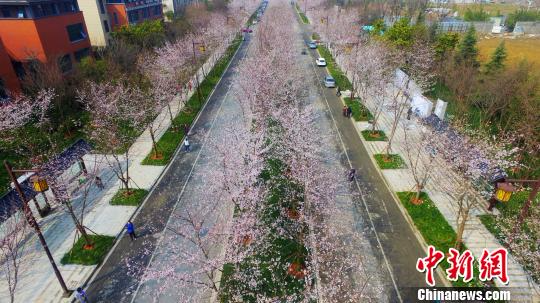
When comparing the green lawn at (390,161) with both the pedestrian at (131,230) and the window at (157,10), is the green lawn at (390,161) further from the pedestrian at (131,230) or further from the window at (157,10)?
the window at (157,10)

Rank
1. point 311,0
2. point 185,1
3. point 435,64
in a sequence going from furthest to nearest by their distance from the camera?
point 311,0
point 185,1
point 435,64

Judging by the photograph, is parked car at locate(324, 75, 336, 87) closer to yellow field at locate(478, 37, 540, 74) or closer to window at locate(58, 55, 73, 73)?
yellow field at locate(478, 37, 540, 74)

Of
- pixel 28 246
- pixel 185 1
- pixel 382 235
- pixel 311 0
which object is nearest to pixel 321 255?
pixel 382 235

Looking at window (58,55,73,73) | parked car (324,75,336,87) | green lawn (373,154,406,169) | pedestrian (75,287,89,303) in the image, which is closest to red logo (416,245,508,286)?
green lawn (373,154,406,169)

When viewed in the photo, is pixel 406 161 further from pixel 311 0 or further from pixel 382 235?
pixel 311 0

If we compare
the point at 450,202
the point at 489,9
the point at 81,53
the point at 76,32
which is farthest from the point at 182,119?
the point at 489,9

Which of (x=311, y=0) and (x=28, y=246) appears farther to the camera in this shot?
(x=311, y=0)
